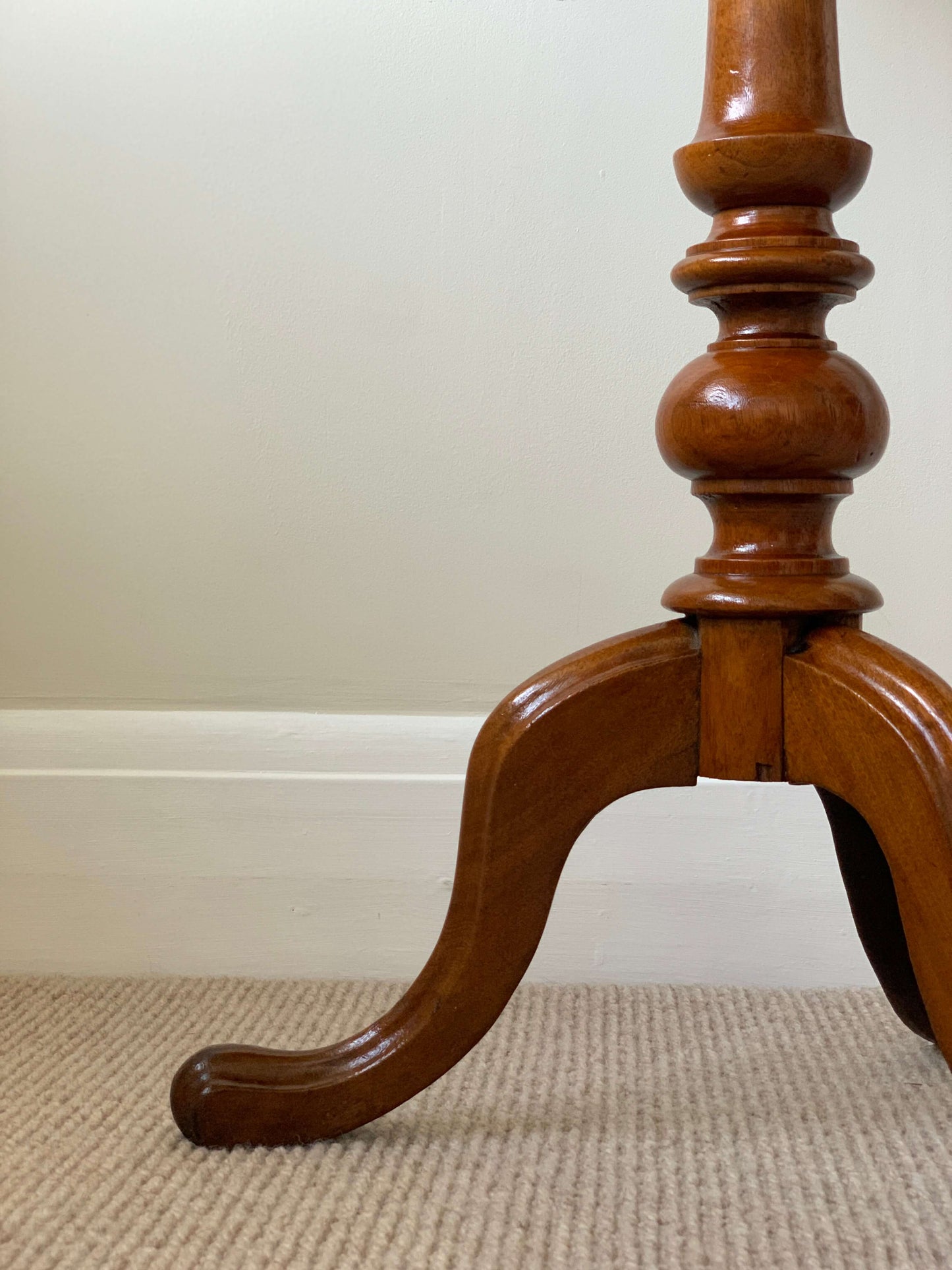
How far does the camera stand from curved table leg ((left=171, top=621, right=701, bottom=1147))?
564 millimetres

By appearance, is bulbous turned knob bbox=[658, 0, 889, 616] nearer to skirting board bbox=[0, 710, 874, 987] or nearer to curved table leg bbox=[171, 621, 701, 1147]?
curved table leg bbox=[171, 621, 701, 1147]

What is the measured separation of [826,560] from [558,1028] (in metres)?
0.38

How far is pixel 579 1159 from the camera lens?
60 centimetres

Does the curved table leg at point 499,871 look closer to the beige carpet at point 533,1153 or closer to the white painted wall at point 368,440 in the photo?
the beige carpet at point 533,1153

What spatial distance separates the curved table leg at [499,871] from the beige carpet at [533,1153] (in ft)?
0.09

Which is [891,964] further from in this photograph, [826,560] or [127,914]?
[127,914]

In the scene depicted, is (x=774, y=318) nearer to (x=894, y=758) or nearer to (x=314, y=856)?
(x=894, y=758)

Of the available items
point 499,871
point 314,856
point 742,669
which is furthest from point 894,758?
point 314,856

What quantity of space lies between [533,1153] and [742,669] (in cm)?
25

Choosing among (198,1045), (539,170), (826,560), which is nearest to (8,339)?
(539,170)

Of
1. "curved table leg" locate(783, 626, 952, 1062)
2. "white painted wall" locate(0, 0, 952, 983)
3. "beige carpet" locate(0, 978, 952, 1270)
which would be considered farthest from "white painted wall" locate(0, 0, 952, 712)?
"curved table leg" locate(783, 626, 952, 1062)

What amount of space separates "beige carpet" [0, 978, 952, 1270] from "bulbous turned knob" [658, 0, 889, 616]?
0.26 m

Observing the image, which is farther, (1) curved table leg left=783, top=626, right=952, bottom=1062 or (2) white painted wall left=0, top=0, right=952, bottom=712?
(2) white painted wall left=0, top=0, right=952, bottom=712

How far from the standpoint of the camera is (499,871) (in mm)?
573
